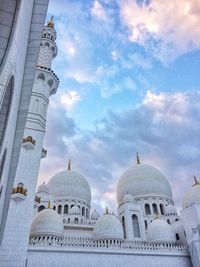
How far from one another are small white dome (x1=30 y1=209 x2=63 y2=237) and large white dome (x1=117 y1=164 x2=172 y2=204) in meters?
13.5

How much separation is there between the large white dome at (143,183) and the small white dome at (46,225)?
13.5 meters

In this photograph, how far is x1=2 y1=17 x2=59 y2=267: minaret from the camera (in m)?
15.5

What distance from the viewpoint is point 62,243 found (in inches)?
734

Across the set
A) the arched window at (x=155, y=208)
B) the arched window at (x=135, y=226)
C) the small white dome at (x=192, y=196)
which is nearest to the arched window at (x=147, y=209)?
the arched window at (x=155, y=208)

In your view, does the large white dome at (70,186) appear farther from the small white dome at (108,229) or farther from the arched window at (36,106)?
the arched window at (36,106)

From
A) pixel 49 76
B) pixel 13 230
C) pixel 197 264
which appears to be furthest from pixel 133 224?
pixel 49 76

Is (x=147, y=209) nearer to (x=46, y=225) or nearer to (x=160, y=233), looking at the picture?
(x=160, y=233)

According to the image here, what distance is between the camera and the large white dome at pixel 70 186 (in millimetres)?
31672

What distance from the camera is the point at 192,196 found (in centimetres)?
2683

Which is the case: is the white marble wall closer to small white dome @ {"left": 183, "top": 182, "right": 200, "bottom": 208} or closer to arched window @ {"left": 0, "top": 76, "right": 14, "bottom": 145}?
small white dome @ {"left": 183, "top": 182, "right": 200, "bottom": 208}

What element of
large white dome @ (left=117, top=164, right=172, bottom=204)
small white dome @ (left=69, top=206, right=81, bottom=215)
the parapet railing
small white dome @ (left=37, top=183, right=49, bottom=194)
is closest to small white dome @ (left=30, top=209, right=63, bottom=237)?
the parapet railing

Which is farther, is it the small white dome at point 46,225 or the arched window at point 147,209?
the arched window at point 147,209

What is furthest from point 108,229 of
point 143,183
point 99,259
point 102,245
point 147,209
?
point 143,183

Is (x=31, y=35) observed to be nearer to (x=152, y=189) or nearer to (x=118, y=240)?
(x=118, y=240)
